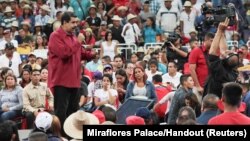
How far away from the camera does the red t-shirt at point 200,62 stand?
15.2 m

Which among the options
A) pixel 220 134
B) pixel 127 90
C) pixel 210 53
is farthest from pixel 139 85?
pixel 220 134

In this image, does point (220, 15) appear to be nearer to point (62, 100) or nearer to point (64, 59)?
point (64, 59)

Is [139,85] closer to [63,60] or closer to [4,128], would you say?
[63,60]

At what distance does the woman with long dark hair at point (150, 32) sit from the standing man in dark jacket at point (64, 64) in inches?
419

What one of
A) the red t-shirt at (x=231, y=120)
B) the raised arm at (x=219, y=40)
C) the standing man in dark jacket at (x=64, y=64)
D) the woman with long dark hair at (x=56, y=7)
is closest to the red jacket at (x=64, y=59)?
the standing man in dark jacket at (x=64, y=64)

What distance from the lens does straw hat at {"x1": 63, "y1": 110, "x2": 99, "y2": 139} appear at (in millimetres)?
11227

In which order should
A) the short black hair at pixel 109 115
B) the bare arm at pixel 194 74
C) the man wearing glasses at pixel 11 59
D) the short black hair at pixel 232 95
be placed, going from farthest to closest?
the man wearing glasses at pixel 11 59 → the bare arm at pixel 194 74 → the short black hair at pixel 109 115 → the short black hair at pixel 232 95

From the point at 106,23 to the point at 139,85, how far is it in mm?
8972

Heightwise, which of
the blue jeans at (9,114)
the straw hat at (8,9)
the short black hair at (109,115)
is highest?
the straw hat at (8,9)

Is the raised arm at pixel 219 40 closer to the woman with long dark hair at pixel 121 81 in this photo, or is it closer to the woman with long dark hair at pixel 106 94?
the woman with long dark hair at pixel 106 94

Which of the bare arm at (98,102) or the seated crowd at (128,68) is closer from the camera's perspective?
the seated crowd at (128,68)

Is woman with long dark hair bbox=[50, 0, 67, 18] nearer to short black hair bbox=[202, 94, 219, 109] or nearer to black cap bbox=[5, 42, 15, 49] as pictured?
black cap bbox=[5, 42, 15, 49]

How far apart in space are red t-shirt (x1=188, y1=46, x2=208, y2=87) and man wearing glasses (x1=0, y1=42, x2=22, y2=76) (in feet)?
20.3

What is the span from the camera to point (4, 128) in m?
9.94
